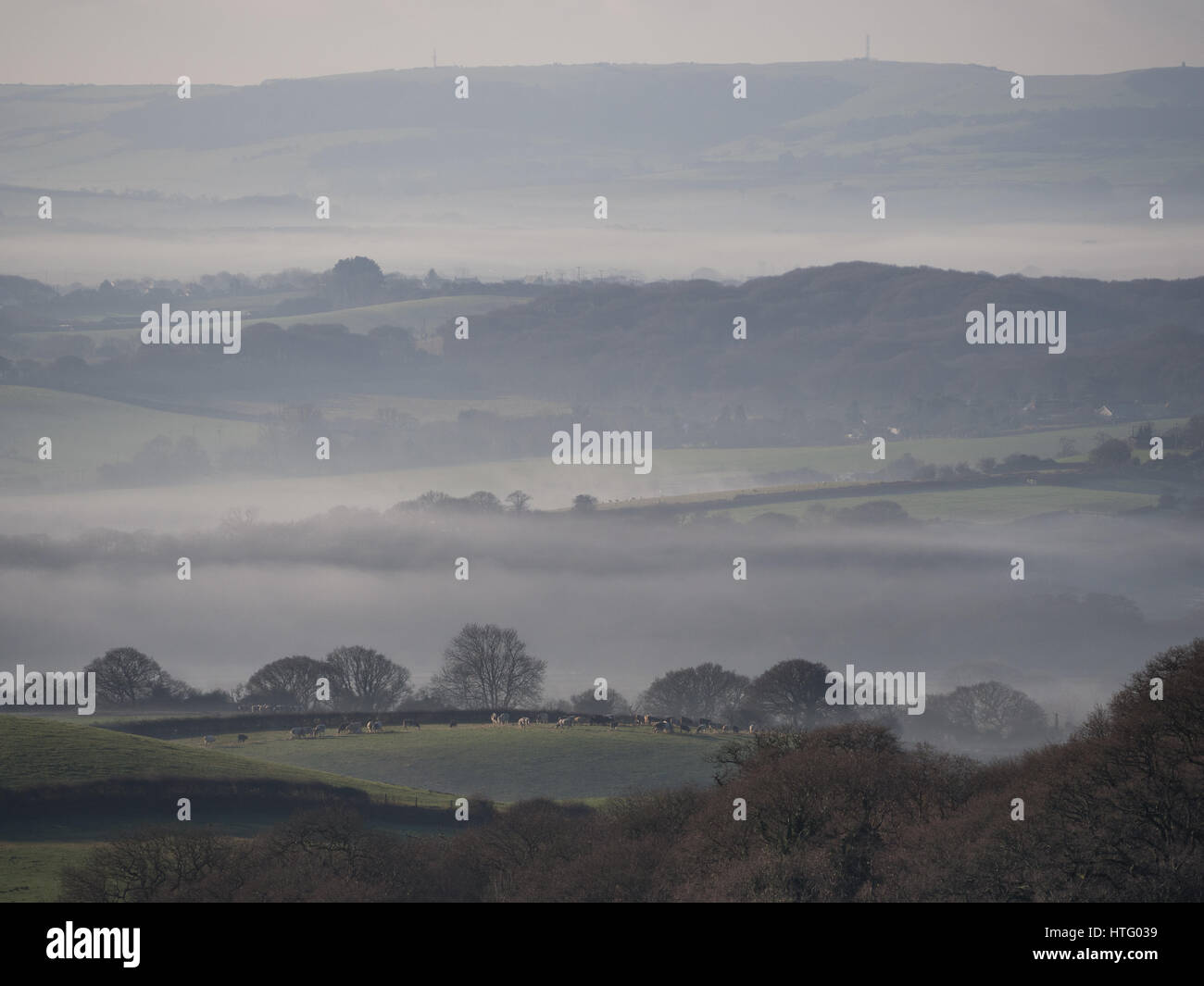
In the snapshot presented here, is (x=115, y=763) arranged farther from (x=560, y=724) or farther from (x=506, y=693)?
(x=506, y=693)

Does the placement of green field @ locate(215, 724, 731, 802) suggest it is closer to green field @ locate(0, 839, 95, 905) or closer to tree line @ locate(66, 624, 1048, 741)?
tree line @ locate(66, 624, 1048, 741)

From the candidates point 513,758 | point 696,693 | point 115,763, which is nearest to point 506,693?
point 696,693

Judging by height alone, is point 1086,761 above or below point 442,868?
above

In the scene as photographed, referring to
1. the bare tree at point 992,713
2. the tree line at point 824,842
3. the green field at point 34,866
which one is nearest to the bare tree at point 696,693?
the bare tree at point 992,713
